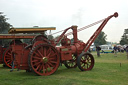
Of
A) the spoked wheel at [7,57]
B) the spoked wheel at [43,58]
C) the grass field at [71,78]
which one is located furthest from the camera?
the spoked wheel at [7,57]

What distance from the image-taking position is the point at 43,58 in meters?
7.85

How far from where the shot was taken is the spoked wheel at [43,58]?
7.62 m

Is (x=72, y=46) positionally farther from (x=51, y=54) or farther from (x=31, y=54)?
(x=31, y=54)

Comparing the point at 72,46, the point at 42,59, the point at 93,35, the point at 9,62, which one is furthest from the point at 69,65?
the point at 9,62

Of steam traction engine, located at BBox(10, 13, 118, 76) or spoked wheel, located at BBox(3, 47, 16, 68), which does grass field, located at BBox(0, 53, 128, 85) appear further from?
spoked wheel, located at BBox(3, 47, 16, 68)

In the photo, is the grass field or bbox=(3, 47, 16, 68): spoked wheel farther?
bbox=(3, 47, 16, 68): spoked wheel

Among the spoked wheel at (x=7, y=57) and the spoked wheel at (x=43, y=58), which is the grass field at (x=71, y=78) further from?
the spoked wheel at (x=7, y=57)

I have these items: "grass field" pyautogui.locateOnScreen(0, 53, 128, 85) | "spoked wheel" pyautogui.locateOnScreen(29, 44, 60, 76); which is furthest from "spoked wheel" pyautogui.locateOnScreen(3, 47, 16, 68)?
"spoked wheel" pyautogui.locateOnScreen(29, 44, 60, 76)

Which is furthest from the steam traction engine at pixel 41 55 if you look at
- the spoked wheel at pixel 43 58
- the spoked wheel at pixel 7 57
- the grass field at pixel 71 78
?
the spoked wheel at pixel 7 57

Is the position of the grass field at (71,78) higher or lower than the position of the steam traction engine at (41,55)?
lower

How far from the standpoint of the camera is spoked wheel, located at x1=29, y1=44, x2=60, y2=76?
7.62 m

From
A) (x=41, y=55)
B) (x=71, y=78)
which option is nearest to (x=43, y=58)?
(x=41, y=55)

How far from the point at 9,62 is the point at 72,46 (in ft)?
16.2

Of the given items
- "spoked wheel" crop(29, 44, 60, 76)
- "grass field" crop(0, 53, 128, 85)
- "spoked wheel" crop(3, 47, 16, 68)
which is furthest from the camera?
"spoked wheel" crop(3, 47, 16, 68)
